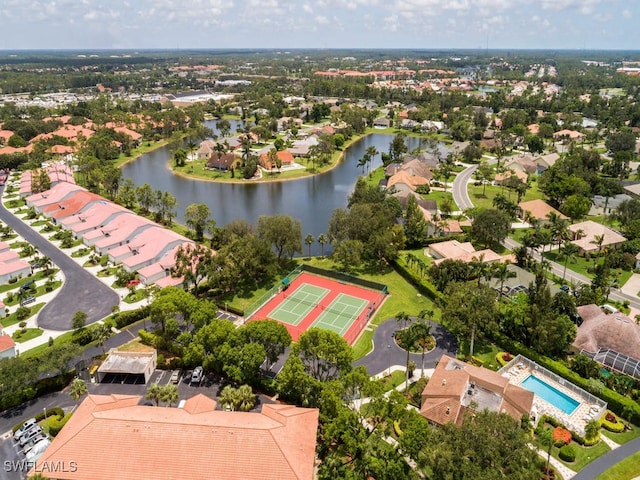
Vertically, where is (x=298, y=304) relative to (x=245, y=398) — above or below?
below

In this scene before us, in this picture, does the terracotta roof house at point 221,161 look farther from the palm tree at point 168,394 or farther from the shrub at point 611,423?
the shrub at point 611,423

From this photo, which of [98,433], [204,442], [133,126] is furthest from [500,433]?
[133,126]

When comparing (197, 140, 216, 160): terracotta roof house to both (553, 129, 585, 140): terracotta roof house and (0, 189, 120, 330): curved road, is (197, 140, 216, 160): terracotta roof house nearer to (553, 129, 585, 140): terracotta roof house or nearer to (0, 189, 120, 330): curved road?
(0, 189, 120, 330): curved road

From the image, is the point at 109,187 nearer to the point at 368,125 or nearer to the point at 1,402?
the point at 1,402

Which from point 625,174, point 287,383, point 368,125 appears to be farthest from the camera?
point 368,125

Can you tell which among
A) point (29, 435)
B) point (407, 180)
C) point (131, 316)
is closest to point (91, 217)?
point (131, 316)

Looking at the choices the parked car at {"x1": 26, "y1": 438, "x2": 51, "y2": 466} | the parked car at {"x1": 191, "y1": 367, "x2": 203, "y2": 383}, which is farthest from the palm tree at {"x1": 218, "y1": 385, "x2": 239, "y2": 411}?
the parked car at {"x1": 26, "y1": 438, "x2": 51, "y2": 466}

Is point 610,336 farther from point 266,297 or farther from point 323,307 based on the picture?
point 266,297
